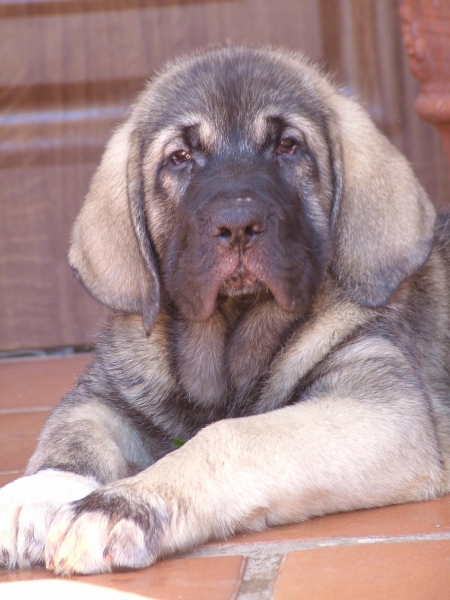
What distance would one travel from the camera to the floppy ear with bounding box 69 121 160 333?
2.79 m

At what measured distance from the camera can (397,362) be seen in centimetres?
251

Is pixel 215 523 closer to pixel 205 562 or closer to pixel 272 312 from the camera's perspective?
pixel 205 562

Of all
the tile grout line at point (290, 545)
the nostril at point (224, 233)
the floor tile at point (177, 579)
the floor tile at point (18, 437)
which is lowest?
the floor tile at point (18, 437)

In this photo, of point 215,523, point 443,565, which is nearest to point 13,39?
point 215,523

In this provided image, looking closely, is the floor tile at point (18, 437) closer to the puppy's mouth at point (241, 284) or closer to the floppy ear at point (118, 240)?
the floppy ear at point (118, 240)

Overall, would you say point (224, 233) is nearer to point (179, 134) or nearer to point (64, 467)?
point (179, 134)

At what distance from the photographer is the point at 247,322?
8.86 feet

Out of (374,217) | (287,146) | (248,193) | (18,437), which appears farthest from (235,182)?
(18,437)

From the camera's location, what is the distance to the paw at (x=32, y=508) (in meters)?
2.12

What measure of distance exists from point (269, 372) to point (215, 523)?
626 millimetres

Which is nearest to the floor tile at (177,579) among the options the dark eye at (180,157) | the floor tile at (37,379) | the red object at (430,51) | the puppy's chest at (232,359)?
the puppy's chest at (232,359)

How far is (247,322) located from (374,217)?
44 centimetres

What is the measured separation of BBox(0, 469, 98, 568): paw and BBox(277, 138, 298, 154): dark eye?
1005mm

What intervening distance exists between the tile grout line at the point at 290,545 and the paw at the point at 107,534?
0.11 m
